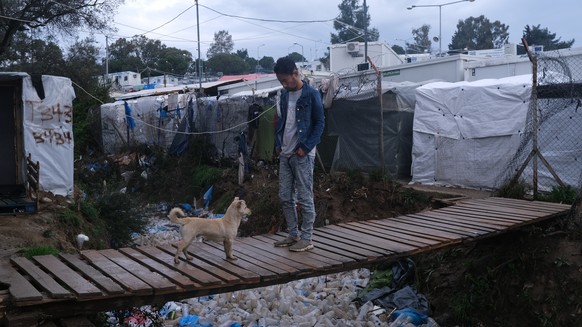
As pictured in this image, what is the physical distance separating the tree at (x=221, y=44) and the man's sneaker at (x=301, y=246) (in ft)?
208

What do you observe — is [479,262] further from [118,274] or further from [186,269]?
[118,274]

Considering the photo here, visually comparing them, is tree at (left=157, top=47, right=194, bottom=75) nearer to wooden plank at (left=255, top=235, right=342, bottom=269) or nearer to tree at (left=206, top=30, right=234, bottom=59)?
tree at (left=206, top=30, right=234, bottom=59)

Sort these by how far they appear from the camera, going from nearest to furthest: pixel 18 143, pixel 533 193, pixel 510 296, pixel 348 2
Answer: pixel 510 296
pixel 533 193
pixel 18 143
pixel 348 2

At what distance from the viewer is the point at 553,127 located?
10312mm

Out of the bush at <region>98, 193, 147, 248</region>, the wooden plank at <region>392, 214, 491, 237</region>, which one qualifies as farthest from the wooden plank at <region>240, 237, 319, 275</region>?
the bush at <region>98, 193, 147, 248</region>

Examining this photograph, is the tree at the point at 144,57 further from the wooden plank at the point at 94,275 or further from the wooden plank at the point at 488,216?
the wooden plank at the point at 94,275

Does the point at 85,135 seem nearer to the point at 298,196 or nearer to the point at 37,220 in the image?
the point at 37,220

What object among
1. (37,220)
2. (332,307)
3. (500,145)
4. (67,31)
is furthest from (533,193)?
(67,31)

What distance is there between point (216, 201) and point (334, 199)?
442cm

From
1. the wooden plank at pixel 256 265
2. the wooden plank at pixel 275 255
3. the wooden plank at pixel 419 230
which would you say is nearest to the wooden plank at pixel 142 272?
the wooden plank at pixel 256 265

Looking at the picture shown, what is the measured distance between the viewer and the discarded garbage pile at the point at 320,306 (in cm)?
809

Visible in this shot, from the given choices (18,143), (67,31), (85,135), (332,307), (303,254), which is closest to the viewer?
(303,254)

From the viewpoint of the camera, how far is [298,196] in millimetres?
6008

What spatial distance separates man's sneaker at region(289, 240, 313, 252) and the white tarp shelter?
242 inches
